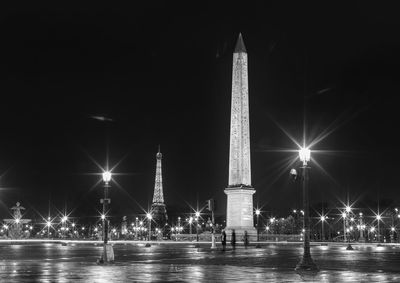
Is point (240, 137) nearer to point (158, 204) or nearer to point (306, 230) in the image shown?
point (306, 230)

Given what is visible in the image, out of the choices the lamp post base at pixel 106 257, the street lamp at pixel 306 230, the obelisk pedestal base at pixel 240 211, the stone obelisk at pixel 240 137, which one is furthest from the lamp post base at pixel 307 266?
the obelisk pedestal base at pixel 240 211

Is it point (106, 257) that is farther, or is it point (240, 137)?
point (240, 137)

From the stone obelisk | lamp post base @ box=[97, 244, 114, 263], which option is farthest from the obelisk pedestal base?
lamp post base @ box=[97, 244, 114, 263]

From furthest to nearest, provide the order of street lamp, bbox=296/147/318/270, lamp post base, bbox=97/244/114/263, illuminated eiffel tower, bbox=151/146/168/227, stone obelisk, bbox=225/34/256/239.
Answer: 1. illuminated eiffel tower, bbox=151/146/168/227
2. stone obelisk, bbox=225/34/256/239
3. lamp post base, bbox=97/244/114/263
4. street lamp, bbox=296/147/318/270

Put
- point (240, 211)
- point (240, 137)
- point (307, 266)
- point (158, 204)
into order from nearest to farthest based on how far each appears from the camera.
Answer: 1. point (307, 266)
2. point (240, 137)
3. point (240, 211)
4. point (158, 204)

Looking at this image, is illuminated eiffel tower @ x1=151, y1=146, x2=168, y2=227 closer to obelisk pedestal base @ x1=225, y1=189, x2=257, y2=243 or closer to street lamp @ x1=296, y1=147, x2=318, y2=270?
obelisk pedestal base @ x1=225, y1=189, x2=257, y2=243

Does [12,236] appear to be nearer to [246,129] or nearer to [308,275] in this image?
[246,129]

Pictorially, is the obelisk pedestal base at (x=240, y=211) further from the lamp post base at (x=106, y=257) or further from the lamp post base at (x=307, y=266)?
the lamp post base at (x=307, y=266)

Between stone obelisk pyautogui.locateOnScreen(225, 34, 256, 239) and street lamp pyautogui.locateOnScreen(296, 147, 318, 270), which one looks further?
stone obelisk pyautogui.locateOnScreen(225, 34, 256, 239)

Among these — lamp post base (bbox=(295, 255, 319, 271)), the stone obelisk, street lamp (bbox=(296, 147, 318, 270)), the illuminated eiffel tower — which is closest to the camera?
lamp post base (bbox=(295, 255, 319, 271))

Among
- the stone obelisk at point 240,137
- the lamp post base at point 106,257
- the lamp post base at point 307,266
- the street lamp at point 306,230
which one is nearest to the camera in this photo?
the lamp post base at point 307,266

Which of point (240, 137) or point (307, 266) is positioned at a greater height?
point (240, 137)

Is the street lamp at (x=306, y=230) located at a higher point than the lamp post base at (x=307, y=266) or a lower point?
A: higher

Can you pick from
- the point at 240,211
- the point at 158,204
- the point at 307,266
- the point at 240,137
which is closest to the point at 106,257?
the point at 307,266
